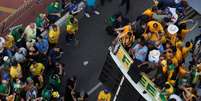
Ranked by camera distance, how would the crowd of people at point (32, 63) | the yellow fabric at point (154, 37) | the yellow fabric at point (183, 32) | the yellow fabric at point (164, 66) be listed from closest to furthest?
the yellow fabric at point (164, 66) < the yellow fabric at point (154, 37) < the crowd of people at point (32, 63) < the yellow fabric at point (183, 32)

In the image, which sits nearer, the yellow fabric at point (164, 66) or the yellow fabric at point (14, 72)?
the yellow fabric at point (164, 66)

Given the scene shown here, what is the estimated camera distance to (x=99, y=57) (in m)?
21.2

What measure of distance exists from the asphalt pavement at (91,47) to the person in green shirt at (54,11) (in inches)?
22.0

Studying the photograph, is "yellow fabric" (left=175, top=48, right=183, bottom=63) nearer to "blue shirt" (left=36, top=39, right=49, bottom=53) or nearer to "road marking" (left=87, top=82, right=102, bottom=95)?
"road marking" (left=87, top=82, right=102, bottom=95)

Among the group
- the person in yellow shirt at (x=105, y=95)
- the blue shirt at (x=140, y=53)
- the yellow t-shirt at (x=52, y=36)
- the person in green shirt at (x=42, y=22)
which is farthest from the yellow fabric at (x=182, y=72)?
the person in green shirt at (x=42, y=22)

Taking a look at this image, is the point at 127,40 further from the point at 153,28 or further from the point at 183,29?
the point at 183,29

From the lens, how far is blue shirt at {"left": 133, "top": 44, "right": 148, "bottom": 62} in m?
17.4

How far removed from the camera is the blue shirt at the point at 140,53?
57.0 feet

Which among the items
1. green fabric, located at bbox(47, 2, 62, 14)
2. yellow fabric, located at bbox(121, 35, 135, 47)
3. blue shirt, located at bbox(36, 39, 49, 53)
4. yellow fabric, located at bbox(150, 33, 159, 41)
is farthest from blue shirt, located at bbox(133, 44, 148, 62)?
green fabric, located at bbox(47, 2, 62, 14)

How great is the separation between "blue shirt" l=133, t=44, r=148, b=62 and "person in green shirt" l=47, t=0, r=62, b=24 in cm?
484

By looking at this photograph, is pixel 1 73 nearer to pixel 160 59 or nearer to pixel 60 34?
pixel 60 34

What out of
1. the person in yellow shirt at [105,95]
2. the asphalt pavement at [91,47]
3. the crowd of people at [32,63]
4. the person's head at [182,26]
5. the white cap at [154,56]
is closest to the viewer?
the white cap at [154,56]

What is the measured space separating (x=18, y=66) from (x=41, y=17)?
2563 mm

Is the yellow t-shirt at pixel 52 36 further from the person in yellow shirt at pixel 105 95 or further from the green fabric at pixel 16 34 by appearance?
the person in yellow shirt at pixel 105 95
